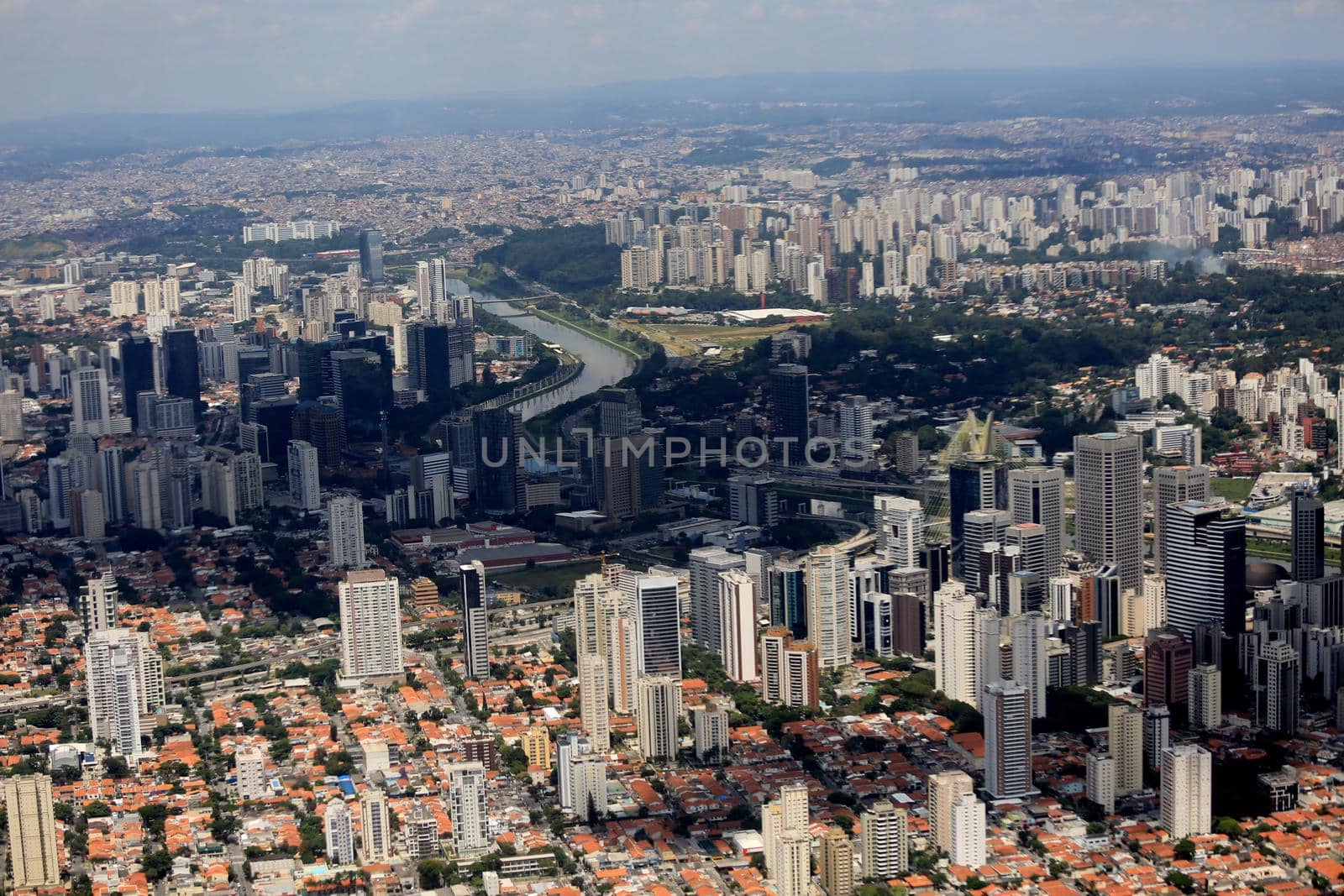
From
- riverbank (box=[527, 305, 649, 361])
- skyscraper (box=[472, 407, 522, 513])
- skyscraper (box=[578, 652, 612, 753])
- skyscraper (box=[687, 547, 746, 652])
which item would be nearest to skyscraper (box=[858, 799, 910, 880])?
skyscraper (box=[578, 652, 612, 753])

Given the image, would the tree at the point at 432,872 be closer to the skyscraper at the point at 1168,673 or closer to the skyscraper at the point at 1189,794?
the skyscraper at the point at 1189,794

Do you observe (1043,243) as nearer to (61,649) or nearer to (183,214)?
(183,214)

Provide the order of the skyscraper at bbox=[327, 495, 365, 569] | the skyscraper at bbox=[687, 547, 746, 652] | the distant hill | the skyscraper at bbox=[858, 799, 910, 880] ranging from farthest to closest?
the distant hill < the skyscraper at bbox=[327, 495, 365, 569] < the skyscraper at bbox=[687, 547, 746, 652] < the skyscraper at bbox=[858, 799, 910, 880]

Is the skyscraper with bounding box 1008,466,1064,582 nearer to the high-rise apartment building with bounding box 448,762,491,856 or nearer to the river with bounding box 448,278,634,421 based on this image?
the high-rise apartment building with bounding box 448,762,491,856

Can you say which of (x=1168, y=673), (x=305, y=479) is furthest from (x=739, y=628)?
(x=305, y=479)

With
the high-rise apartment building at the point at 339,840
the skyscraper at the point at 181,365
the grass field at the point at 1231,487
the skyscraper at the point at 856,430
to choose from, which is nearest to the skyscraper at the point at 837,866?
the high-rise apartment building at the point at 339,840

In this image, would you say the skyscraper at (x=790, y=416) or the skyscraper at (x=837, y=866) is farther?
the skyscraper at (x=790, y=416)

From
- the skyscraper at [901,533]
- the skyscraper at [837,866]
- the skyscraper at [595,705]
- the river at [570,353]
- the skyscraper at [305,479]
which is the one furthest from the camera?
the river at [570,353]
